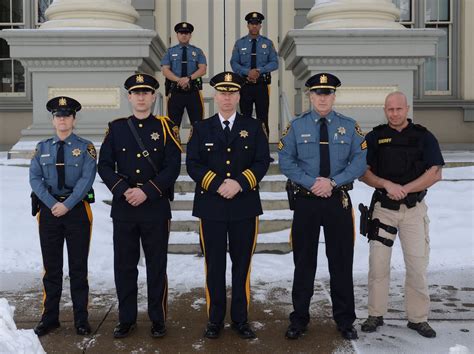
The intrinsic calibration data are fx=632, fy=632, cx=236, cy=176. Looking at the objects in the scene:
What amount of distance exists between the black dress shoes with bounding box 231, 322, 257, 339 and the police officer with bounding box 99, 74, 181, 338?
0.53 meters

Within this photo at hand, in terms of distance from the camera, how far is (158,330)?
440 cm

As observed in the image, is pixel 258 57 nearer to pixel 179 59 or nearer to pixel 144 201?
pixel 179 59

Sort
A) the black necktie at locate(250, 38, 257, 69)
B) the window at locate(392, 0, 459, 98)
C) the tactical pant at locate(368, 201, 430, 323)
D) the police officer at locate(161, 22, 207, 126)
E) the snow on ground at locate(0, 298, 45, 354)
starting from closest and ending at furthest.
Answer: the snow on ground at locate(0, 298, 45, 354), the tactical pant at locate(368, 201, 430, 323), the police officer at locate(161, 22, 207, 126), the black necktie at locate(250, 38, 257, 69), the window at locate(392, 0, 459, 98)

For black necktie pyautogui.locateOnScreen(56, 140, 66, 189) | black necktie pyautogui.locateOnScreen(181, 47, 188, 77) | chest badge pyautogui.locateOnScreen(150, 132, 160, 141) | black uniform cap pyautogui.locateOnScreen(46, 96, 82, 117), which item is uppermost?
black necktie pyautogui.locateOnScreen(181, 47, 188, 77)

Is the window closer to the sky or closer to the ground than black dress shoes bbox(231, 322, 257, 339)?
closer to the sky

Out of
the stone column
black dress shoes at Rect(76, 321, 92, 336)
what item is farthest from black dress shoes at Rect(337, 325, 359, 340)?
the stone column

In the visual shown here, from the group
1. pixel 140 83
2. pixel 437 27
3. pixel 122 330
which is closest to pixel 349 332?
pixel 122 330

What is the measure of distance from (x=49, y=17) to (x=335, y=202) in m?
6.81

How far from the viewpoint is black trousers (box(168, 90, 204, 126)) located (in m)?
8.16

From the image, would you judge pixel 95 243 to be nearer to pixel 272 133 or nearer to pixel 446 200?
pixel 446 200

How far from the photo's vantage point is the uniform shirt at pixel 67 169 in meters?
4.49

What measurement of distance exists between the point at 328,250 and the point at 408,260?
2.05ft

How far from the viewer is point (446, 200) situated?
770 centimetres

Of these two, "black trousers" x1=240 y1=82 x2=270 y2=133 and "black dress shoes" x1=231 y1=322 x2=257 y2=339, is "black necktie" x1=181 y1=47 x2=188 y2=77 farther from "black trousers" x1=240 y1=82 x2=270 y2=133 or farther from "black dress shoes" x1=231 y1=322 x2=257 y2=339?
"black dress shoes" x1=231 y1=322 x2=257 y2=339
